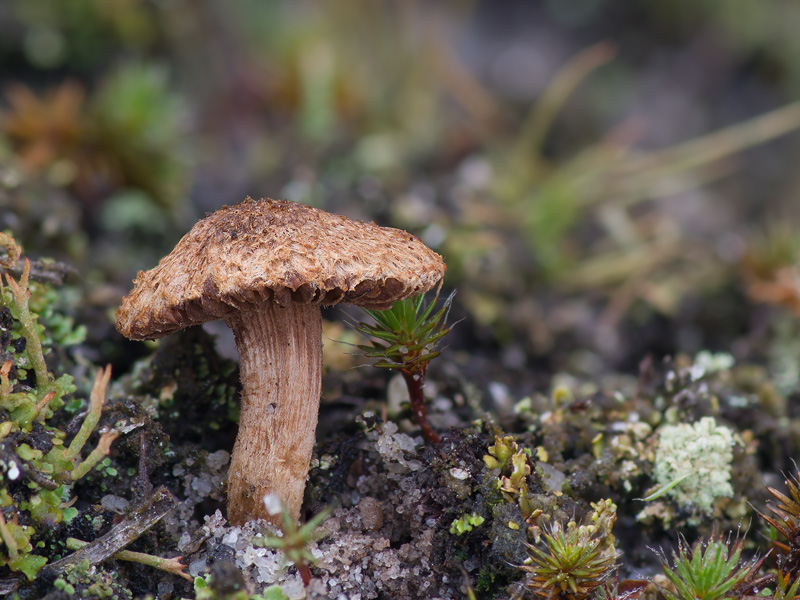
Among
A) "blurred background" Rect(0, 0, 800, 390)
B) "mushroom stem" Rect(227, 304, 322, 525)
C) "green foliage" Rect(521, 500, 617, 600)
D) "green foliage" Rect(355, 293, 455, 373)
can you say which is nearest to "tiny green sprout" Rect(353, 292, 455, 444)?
"green foliage" Rect(355, 293, 455, 373)

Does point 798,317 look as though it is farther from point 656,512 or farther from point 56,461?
point 56,461

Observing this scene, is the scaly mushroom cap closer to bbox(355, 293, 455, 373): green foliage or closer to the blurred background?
bbox(355, 293, 455, 373): green foliage

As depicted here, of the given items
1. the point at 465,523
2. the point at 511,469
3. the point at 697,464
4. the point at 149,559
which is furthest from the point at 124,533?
the point at 697,464

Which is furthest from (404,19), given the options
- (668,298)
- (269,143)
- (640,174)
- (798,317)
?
(798,317)

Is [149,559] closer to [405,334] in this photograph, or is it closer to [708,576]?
[405,334]

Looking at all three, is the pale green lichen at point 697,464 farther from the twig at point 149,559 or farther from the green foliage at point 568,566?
the twig at point 149,559

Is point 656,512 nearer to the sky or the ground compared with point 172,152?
nearer to the ground
